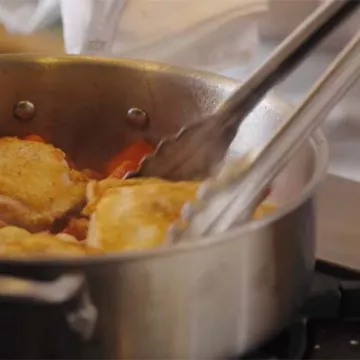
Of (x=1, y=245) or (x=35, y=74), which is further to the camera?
(x=35, y=74)

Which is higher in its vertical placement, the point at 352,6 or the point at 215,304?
the point at 352,6

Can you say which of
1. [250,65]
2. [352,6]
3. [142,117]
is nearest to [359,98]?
[250,65]

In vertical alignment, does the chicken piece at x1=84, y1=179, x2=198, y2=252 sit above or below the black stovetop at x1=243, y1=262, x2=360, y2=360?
above

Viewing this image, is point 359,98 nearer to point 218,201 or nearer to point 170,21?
point 170,21

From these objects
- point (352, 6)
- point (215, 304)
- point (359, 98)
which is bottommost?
point (359, 98)

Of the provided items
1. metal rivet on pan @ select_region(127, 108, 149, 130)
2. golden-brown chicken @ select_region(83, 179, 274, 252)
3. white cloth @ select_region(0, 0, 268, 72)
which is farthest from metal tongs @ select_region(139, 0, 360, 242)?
white cloth @ select_region(0, 0, 268, 72)

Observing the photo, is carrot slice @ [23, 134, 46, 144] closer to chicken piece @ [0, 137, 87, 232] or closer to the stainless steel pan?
chicken piece @ [0, 137, 87, 232]

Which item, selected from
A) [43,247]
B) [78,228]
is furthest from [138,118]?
[43,247]
